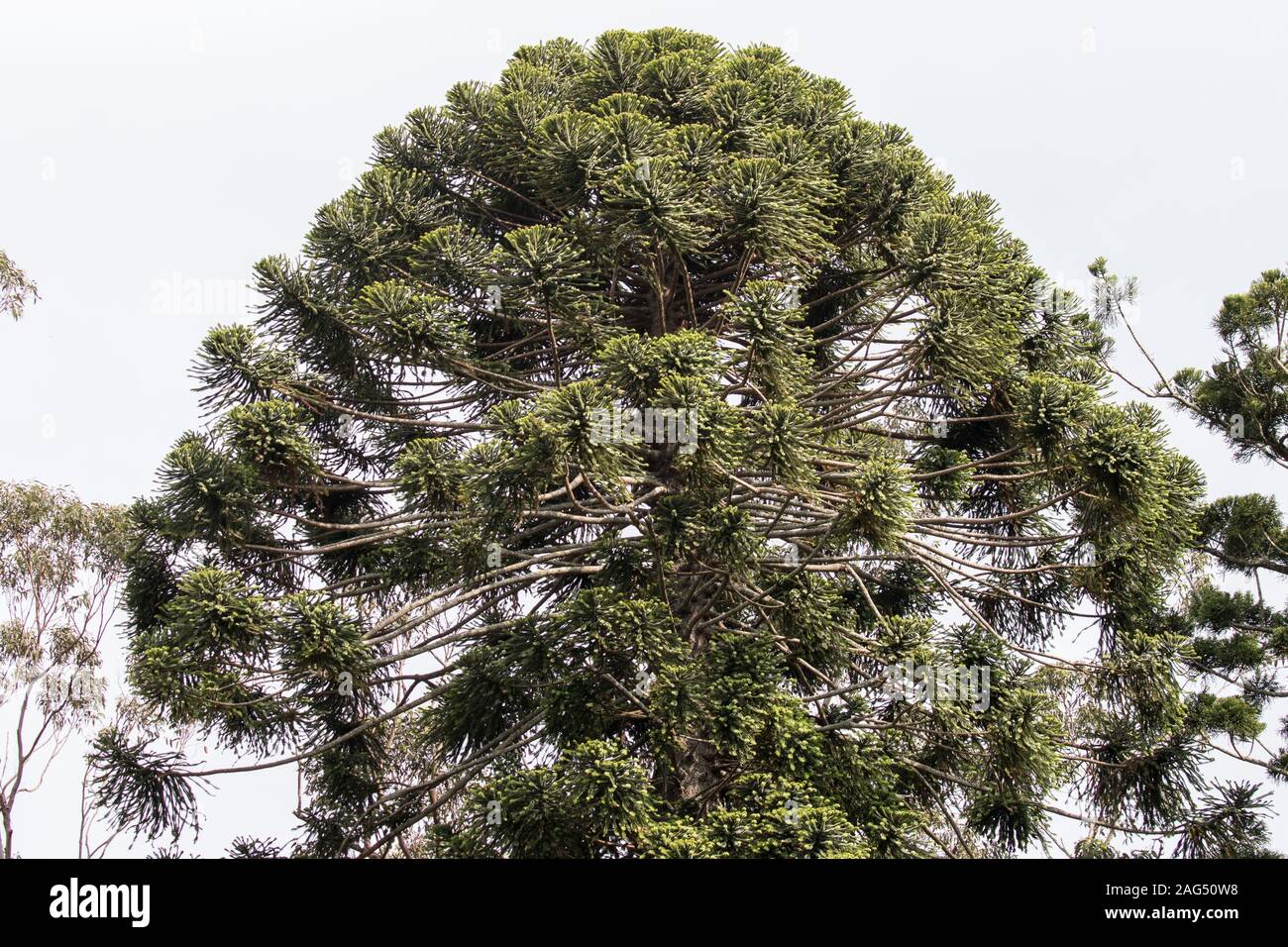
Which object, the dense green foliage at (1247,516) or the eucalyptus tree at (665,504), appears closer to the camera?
the eucalyptus tree at (665,504)

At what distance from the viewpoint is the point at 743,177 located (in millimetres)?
10305

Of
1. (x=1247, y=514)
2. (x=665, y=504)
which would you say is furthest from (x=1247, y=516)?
(x=665, y=504)

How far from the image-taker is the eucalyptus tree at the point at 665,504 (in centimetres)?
945

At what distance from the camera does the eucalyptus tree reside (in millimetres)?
9453

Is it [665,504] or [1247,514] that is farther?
[1247,514]

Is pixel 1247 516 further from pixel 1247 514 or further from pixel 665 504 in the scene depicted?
pixel 665 504

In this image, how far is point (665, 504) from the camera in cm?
980

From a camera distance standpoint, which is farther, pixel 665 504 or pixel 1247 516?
pixel 1247 516

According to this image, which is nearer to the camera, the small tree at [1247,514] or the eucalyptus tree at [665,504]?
the eucalyptus tree at [665,504]

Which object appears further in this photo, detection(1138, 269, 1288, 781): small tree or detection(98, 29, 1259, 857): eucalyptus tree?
detection(1138, 269, 1288, 781): small tree
